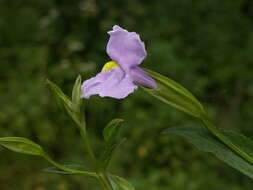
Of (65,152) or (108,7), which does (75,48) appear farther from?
(65,152)

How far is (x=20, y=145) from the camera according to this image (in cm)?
98

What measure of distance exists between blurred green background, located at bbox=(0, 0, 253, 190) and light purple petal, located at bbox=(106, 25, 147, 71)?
1.75 meters

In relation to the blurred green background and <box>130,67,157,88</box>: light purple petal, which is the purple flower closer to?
<box>130,67,157,88</box>: light purple petal

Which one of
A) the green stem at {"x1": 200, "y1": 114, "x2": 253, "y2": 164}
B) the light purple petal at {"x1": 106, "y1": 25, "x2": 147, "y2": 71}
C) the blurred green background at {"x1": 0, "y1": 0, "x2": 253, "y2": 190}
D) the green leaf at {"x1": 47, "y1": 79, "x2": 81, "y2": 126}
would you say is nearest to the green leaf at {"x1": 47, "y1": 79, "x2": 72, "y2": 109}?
the green leaf at {"x1": 47, "y1": 79, "x2": 81, "y2": 126}

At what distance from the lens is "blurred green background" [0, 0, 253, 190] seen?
9.37ft

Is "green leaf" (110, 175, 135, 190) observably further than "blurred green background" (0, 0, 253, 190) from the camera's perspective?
No

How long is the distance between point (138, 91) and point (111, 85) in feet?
6.63

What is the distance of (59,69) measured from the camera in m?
3.16

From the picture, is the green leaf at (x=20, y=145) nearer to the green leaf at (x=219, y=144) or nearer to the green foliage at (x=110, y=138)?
the green foliage at (x=110, y=138)

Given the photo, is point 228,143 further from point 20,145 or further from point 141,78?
point 20,145

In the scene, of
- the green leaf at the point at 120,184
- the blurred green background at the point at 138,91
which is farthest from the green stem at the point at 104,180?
the blurred green background at the point at 138,91

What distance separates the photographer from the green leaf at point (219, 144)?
3.04ft

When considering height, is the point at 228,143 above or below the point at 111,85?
below

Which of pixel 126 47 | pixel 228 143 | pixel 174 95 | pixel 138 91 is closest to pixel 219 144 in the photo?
pixel 228 143
